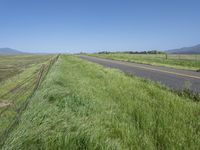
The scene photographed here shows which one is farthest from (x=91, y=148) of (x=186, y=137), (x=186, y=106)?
(x=186, y=106)

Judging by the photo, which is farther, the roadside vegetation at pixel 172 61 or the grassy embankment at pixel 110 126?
the roadside vegetation at pixel 172 61

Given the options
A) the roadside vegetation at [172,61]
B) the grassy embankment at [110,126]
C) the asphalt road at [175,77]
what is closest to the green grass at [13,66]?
the roadside vegetation at [172,61]

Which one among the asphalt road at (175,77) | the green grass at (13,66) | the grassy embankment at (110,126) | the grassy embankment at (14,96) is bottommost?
the green grass at (13,66)

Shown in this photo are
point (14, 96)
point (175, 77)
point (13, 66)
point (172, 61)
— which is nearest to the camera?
point (175, 77)

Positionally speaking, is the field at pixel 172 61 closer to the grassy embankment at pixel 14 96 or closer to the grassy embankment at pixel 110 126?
the grassy embankment at pixel 14 96

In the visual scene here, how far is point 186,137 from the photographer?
433 centimetres

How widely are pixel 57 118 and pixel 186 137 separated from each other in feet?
8.04

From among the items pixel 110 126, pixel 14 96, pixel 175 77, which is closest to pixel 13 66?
pixel 14 96

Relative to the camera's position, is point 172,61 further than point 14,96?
Yes

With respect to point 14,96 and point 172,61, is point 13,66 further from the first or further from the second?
point 14,96

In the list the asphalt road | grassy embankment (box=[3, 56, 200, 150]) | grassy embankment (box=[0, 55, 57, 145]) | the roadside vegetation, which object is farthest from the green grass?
grassy embankment (box=[3, 56, 200, 150])

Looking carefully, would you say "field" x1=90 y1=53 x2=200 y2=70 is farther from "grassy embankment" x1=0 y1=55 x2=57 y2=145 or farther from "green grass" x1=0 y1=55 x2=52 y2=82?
"green grass" x1=0 y1=55 x2=52 y2=82

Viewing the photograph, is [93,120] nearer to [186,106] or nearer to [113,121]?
[113,121]

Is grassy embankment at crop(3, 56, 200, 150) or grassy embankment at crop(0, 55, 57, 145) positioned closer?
grassy embankment at crop(3, 56, 200, 150)
